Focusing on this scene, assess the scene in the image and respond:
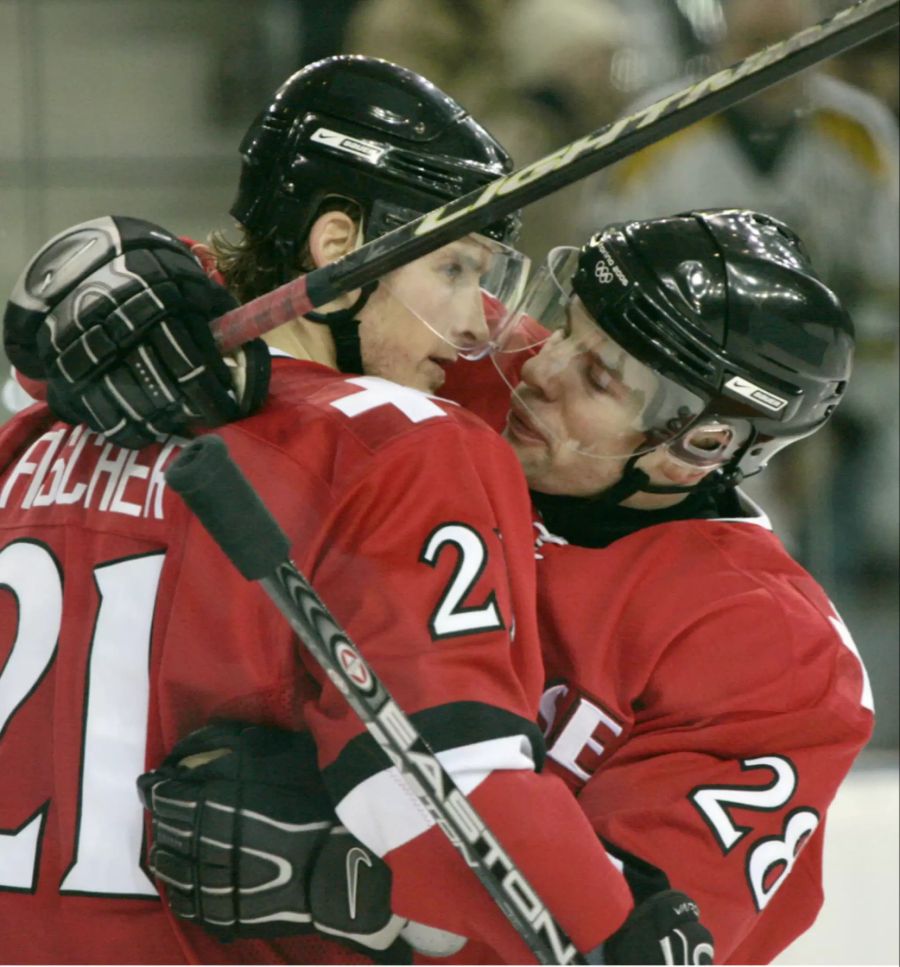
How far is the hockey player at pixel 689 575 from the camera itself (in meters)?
1.68

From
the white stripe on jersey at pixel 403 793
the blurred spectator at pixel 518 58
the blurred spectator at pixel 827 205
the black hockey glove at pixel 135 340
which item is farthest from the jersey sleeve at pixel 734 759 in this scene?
the blurred spectator at pixel 827 205

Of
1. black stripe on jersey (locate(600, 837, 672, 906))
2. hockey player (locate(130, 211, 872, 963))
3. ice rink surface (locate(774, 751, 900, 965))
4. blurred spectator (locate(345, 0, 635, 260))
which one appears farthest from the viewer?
ice rink surface (locate(774, 751, 900, 965))

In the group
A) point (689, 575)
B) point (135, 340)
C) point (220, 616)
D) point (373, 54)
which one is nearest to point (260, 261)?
point (135, 340)

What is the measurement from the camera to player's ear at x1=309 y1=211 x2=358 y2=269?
1644 mm

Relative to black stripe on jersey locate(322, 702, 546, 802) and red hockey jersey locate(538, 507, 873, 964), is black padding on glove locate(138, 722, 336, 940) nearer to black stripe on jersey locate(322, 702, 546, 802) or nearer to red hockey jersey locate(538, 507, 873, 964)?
black stripe on jersey locate(322, 702, 546, 802)

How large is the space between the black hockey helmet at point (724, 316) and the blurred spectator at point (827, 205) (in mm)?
842

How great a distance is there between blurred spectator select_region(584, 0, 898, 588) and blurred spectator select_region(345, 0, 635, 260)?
10 centimetres

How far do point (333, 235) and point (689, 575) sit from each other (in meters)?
0.52

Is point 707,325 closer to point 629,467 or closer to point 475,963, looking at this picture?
point 629,467

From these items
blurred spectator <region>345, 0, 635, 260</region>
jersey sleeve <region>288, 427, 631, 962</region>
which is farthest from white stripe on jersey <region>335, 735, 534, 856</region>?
blurred spectator <region>345, 0, 635, 260</region>

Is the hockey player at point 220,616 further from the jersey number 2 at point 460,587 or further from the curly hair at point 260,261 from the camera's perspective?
the curly hair at point 260,261

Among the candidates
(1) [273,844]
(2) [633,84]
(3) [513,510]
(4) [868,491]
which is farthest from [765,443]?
(4) [868,491]

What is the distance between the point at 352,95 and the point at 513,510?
0.45 m

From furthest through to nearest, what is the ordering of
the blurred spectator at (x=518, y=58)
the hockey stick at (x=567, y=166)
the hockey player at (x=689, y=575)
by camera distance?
the blurred spectator at (x=518, y=58) → the hockey player at (x=689, y=575) → the hockey stick at (x=567, y=166)
